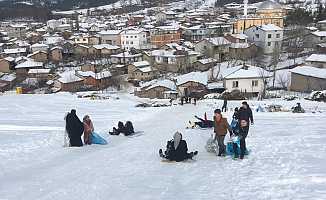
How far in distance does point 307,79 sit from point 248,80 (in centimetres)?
502

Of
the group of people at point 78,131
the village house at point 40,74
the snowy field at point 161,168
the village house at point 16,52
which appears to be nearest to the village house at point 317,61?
the snowy field at point 161,168

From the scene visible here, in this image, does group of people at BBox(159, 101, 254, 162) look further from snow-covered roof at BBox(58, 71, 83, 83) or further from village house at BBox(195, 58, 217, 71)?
village house at BBox(195, 58, 217, 71)

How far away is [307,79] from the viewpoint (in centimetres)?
3722

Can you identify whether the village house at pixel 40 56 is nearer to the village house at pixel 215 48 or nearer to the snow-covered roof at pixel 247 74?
the village house at pixel 215 48

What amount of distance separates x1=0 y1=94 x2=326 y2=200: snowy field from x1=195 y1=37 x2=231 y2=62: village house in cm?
4282

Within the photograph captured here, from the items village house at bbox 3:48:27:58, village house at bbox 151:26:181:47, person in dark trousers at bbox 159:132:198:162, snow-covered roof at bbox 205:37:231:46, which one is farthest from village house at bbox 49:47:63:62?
person in dark trousers at bbox 159:132:198:162

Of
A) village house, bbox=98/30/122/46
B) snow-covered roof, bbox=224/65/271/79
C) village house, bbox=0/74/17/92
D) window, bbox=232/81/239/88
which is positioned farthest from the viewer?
village house, bbox=98/30/122/46

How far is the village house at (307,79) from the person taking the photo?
36.6 metres

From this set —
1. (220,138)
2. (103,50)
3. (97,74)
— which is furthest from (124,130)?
(103,50)

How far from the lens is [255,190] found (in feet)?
24.2

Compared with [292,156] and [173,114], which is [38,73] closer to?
[173,114]

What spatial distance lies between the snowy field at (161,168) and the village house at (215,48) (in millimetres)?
42825

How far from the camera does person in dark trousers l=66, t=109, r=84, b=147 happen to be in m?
11.7

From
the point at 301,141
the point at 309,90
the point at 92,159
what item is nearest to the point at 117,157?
the point at 92,159
